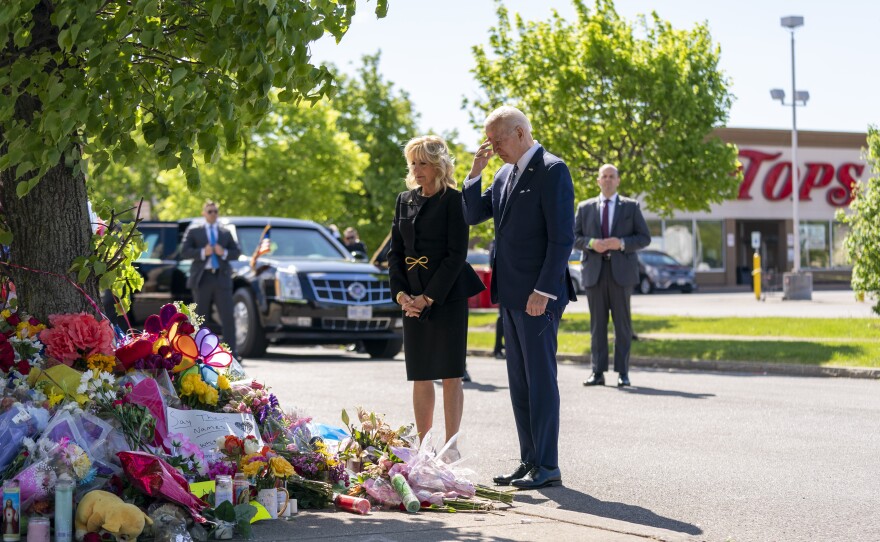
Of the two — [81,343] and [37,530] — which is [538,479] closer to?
[81,343]

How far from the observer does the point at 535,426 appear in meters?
7.44

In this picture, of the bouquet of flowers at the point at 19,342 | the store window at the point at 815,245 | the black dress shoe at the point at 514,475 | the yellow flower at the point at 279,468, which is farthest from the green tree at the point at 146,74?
the store window at the point at 815,245

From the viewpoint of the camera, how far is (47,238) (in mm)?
6977

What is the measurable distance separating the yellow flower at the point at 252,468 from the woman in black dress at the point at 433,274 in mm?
1679

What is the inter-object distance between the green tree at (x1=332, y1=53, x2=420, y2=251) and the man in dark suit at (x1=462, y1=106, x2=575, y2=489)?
4706 centimetres

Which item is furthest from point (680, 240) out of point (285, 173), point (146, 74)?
point (146, 74)

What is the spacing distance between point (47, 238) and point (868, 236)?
55.5ft

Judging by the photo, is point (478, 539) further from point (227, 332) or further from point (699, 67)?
→ point (699, 67)

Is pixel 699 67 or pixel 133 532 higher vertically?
pixel 699 67

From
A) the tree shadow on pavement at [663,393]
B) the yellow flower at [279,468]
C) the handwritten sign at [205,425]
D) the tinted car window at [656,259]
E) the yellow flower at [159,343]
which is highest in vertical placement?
the tinted car window at [656,259]

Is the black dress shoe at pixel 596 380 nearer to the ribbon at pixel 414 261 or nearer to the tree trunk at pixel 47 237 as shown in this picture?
the ribbon at pixel 414 261

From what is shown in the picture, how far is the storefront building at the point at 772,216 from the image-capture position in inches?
2233

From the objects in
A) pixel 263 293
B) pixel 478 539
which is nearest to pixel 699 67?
pixel 263 293

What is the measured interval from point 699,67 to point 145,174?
37.0 m
